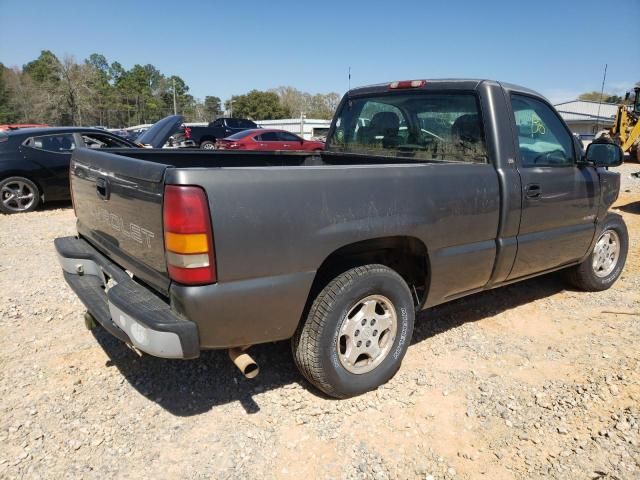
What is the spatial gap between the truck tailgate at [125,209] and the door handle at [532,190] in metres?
2.53

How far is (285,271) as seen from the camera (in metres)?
2.37

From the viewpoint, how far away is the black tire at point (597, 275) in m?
4.56

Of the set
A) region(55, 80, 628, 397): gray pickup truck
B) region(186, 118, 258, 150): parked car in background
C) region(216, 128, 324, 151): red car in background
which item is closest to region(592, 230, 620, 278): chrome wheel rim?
region(55, 80, 628, 397): gray pickup truck

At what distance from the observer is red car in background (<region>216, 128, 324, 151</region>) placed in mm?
18531

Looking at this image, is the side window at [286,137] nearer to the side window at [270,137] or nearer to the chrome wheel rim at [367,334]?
the side window at [270,137]

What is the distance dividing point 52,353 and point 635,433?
3.74 metres

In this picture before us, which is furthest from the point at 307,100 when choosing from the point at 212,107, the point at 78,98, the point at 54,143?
the point at 54,143

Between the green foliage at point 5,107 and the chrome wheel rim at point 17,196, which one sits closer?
the chrome wheel rim at point 17,196

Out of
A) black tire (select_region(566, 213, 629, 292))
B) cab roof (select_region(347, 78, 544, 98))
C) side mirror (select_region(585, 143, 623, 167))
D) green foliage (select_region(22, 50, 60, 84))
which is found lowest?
black tire (select_region(566, 213, 629, 292))

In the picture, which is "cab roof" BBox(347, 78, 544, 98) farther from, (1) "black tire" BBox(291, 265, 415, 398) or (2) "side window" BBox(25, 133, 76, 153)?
(2) "side window" BBox(25, 133, 76, 153)

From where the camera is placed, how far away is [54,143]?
28.3 feet

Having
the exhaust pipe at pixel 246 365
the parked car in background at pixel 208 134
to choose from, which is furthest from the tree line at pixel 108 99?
the exhaust pipe at pixel 246 365

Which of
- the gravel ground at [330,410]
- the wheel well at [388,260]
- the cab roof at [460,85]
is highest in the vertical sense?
the cab roof at [460,85]

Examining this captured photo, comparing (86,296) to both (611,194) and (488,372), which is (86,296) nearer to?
(488,372)
